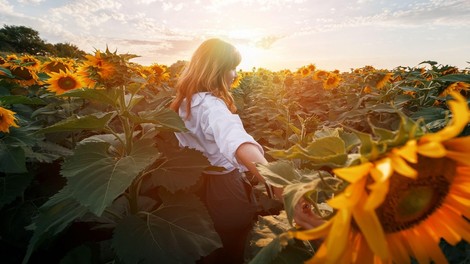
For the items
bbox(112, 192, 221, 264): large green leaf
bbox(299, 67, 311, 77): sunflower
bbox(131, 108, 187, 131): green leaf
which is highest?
bbox(131, 108, 187, 131): green leaf

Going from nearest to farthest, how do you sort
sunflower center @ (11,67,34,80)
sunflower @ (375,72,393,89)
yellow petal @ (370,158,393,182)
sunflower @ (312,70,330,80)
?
yellow petal @ (370,158,393,182) → sunflower center @ (11,67,34,80) → sunflower @ (375,72,393,89) → sunflower @ (312,70,330,80)

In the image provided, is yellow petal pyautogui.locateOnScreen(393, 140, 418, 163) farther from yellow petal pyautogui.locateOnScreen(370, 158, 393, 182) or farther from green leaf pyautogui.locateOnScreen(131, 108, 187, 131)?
green leaf pyautogui.locateOnScreen(131, 108, 187, 131)

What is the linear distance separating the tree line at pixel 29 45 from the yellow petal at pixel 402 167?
2791 centimetres

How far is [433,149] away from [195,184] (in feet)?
5.27

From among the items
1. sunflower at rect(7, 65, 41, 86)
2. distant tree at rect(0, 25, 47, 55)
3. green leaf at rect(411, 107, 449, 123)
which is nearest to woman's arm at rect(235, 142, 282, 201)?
green leaf at rect(411, 107, 449, 123)

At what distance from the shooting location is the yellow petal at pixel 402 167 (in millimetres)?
520

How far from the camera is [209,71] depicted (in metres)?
2.62

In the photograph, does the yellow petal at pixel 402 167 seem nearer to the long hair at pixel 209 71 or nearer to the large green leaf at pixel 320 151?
the large green leaf at pixel 320 151

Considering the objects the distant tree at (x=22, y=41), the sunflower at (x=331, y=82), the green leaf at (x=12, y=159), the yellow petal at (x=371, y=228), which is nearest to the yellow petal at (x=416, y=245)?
the yellow petal at (x=371, y=228)

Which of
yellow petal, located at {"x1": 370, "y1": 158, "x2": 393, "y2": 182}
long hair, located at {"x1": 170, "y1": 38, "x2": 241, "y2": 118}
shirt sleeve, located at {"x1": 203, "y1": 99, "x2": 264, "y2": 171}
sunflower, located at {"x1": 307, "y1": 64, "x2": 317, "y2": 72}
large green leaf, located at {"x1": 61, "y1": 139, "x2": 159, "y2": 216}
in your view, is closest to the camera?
yellow petal, located at {"x1": 370, "y1": 158, "x2": 393, "y2": 182}

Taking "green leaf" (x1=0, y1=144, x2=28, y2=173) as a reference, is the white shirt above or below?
above

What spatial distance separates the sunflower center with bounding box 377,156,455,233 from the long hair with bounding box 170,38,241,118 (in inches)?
74.9

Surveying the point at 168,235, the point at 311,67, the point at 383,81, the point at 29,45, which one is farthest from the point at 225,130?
the point at 29,45

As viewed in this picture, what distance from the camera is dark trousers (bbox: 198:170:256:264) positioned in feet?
7.79
